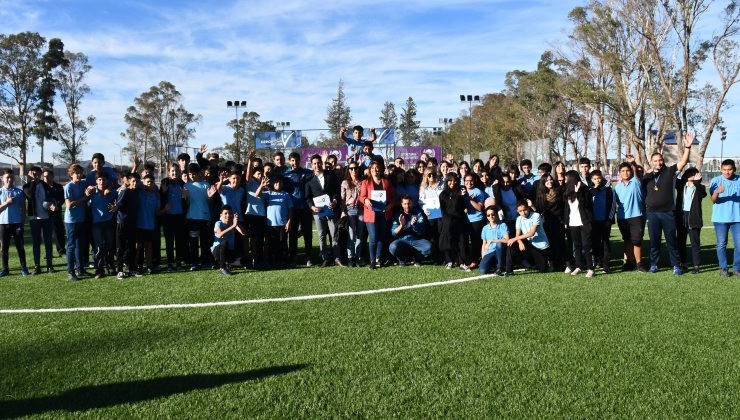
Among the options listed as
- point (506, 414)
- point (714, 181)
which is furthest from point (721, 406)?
point (714, 181)

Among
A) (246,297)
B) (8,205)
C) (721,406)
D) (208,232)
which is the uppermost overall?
(8,205)

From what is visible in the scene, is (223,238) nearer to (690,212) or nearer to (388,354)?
(388,354)

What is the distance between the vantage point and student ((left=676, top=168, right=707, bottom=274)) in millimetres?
8195

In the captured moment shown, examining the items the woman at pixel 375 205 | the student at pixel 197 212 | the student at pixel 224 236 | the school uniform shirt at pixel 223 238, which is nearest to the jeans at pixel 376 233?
the woman at pixel 375 205

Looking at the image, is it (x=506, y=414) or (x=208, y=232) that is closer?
(x=506, y=414)

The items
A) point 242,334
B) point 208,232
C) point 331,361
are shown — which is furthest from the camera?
point 208,232

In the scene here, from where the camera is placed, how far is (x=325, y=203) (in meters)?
8.97

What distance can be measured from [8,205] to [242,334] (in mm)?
6058

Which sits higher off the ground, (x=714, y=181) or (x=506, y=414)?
(x=714, y=181)

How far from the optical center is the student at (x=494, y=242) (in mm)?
8242

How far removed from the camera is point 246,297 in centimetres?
683

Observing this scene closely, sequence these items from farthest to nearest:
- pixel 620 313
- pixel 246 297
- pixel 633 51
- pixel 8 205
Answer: pixel 633 51 → pixel 8 205 → pixel 246 297 → pixel 620 313

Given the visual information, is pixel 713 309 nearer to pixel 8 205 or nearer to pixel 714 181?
pixel 714 181

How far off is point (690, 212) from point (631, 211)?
88 centimetres
